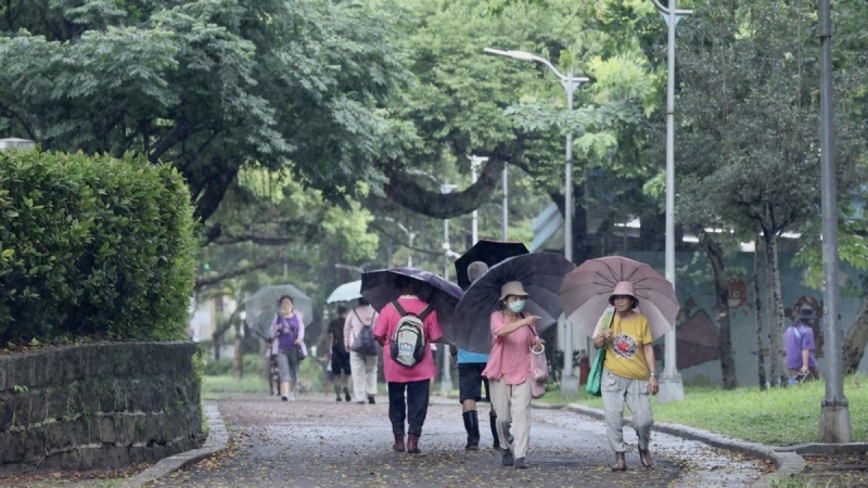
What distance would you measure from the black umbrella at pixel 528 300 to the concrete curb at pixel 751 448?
7.40 feet

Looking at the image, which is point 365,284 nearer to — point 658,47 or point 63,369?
point 63,369

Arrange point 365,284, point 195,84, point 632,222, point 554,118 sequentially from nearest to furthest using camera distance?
1. point 365,284
2. point 195,84
3. point 554,118
4. point 632,222

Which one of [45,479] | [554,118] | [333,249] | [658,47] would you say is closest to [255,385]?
[333,249]

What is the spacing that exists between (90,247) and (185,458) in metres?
1.99

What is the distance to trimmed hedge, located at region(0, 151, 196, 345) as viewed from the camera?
1126 centimetres

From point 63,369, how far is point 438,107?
20117mm

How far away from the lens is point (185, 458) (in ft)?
42.4

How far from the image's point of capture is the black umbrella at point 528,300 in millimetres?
13164

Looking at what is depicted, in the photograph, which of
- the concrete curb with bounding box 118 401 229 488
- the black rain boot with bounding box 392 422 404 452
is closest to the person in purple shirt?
the concrete curb with bounding box 118 401 229 488

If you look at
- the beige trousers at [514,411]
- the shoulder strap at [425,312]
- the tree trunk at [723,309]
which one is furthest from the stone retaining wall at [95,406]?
the tree trunk at [723,309]

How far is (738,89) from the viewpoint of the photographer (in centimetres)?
2377

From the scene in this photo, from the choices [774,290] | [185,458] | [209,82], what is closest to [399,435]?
[185,458]

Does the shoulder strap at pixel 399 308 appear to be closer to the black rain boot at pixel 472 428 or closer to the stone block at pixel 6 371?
the black rain boot at pixel 472 428

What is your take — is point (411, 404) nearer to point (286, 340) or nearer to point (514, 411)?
point (514, 411)
